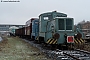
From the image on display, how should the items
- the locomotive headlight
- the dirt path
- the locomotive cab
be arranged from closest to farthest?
the dirt path, the locomotive headlight, the locomotive cab

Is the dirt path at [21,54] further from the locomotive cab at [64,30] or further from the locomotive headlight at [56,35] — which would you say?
the locomotive cab at [64,30]

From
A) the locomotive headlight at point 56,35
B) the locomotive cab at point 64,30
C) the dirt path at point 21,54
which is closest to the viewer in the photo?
the dirt path at point 21,54

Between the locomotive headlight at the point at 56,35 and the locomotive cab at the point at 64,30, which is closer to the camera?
the locomotive headlight at the point at 56,35

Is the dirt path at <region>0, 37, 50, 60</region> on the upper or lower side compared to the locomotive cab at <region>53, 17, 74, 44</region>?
lower

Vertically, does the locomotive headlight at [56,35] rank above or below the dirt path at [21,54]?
above

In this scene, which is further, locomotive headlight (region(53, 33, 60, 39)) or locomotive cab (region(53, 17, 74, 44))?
locomotive cab (region(53, 17, 74, 44))

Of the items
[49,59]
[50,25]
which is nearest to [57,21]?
[50,25]

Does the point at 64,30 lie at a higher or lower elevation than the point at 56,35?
higher

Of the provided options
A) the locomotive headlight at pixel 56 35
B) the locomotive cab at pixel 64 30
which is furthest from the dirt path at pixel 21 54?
the locomotive cab at pixel 64 30

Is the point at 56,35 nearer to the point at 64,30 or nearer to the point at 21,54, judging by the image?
the point at 64,30

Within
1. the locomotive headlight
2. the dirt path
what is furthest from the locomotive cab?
the dirt path

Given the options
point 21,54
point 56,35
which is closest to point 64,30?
point 56,35

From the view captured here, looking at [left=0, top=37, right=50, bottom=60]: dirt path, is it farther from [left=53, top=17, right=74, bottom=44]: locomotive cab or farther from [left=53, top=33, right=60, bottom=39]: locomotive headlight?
[left=53, top=17, right=74, bottom=44]: locomotive cab

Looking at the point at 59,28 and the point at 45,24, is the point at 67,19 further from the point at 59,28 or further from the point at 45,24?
the point at 45,24
